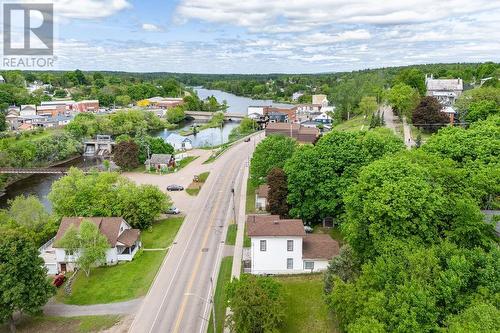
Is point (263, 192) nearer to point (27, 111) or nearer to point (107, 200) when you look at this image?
point (107, 200)

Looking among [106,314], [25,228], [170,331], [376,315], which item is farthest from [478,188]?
[25,228]

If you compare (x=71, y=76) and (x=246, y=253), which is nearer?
(x=246, y=253)

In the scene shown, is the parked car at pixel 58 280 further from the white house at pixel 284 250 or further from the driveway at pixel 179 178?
the driveway at pixel 179 178

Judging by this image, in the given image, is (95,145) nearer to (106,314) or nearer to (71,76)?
(106,314)

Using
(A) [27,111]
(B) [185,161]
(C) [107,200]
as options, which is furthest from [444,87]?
(A) [27,111]

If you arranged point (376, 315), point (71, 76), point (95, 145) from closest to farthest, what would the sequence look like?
point (376, 315) → point (95, 145) → point (71, 76)

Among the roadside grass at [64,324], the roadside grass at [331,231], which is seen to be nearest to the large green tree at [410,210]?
the roadside grass at [331,231]
